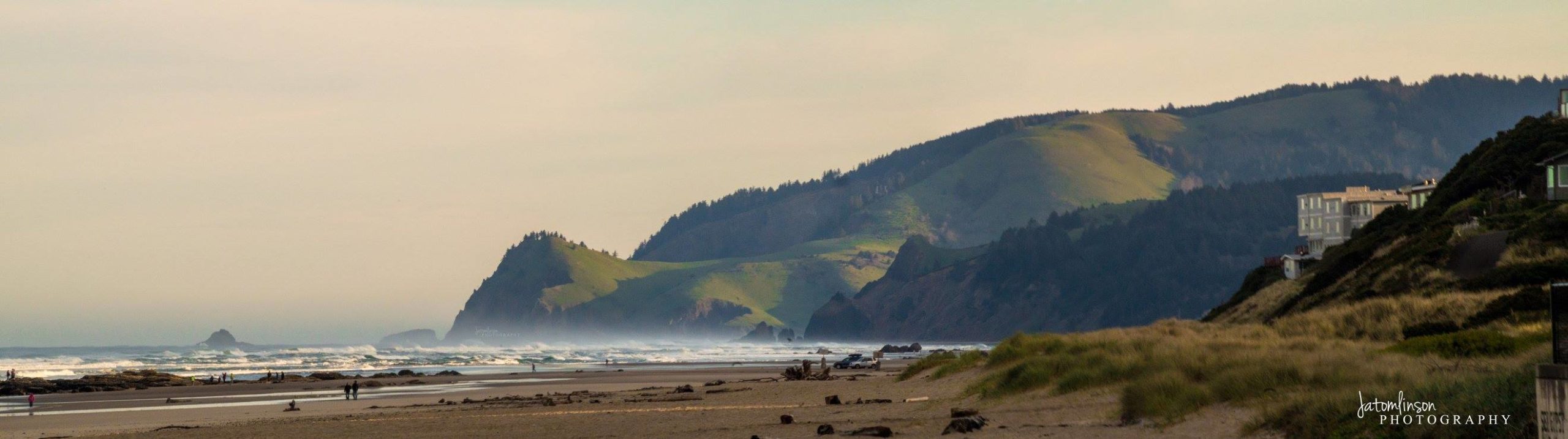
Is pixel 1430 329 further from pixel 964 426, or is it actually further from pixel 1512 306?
pixel 964 426

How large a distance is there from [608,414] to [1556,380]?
25749 millimetres

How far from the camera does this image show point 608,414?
117ft

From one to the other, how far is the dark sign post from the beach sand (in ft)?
20.2

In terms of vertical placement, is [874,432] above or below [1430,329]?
below

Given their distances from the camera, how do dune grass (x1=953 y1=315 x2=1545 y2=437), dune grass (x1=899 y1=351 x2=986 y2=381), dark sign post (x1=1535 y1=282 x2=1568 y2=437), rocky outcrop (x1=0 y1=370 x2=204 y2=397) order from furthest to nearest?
rocky outcrop (x1=0 y1=370 x2=204 y2=397), dune grass (x1=899 y1=351 x2=986 y2=381), dune grass (x1=953 y1=315 x2=1545 y2=437), dark sign post (x1=1535 y1=282 x2=1568 y2=437)

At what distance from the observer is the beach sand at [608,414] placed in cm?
2381

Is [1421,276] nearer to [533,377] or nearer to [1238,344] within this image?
[1238,344]

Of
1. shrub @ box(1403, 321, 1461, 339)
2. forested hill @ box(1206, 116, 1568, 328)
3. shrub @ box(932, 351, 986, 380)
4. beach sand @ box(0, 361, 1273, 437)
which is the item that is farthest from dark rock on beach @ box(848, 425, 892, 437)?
forested hill @ box(1206, 116, 1568, 328)

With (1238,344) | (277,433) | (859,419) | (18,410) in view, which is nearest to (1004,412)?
(859,419)

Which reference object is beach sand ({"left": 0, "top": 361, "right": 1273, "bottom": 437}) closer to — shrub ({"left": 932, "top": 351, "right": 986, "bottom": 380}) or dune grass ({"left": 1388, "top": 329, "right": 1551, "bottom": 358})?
shrub ({"left": 932, "top": 351, "right": 986, "bottom": 380})

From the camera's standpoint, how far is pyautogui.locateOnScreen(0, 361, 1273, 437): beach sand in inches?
938

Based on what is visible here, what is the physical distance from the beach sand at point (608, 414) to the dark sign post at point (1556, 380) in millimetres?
6161

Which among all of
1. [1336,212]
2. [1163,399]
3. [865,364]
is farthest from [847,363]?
[1163,399]

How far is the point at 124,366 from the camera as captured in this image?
123 metres
